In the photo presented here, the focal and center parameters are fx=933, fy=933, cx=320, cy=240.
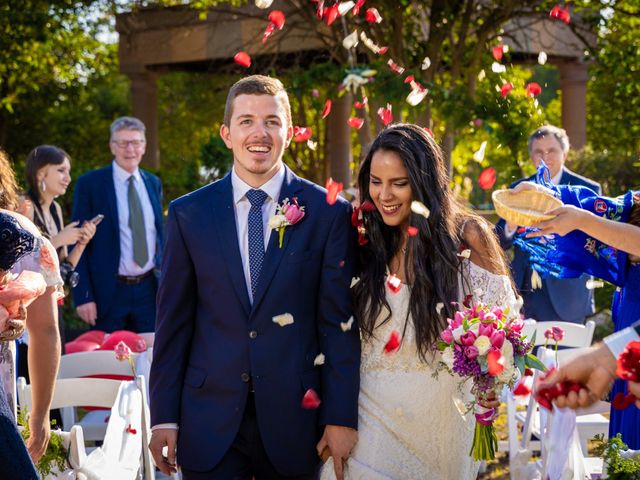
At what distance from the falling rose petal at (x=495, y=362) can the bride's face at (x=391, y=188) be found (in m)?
0.69

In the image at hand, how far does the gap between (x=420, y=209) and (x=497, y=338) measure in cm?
62

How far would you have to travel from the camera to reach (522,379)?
3.60 metres

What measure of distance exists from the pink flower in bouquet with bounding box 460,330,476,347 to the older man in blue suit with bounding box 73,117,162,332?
13.4 ft

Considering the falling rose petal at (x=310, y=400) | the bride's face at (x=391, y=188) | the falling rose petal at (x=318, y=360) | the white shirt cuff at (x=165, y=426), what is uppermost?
the bride's face at (x=391, y=188)

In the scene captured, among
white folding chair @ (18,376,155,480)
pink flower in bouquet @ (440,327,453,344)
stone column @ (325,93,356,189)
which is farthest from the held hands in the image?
stone column @ (325,93,356,189)

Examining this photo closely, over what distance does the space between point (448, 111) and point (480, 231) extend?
19.7 ft

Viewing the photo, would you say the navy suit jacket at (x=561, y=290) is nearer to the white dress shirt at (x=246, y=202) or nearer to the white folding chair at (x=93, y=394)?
the white folding chair at (x=93, y=394)

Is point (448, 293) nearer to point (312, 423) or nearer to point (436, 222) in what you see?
point (436, 222)

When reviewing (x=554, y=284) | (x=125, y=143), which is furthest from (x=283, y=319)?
(x=125, y=143)

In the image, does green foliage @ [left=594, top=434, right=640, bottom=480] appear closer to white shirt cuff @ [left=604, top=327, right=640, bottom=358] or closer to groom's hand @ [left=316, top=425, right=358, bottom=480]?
white shirt cuff @ [left=604, top=327, right=640, bottom=358]

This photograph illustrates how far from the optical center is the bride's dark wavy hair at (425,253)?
3.54 metres

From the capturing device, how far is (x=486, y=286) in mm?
3568

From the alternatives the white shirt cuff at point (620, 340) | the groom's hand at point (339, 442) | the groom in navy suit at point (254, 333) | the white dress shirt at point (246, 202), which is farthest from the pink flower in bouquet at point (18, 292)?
the white shirt cuff at point (620, 340)

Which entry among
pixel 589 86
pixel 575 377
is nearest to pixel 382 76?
pixel 575 377
